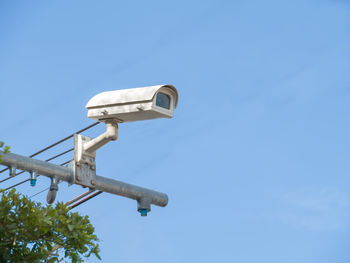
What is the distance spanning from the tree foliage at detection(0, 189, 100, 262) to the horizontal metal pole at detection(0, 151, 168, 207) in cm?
79

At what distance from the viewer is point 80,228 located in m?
10.2

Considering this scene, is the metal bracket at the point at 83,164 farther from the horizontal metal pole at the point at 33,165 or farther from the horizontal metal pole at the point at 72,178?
the horizontal metal pole at the point at 33,165

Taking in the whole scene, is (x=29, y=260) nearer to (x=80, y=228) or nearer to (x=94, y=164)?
(x=80, y=228)

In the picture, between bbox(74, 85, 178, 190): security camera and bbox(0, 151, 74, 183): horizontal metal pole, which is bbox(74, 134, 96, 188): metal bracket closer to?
bbox(74, 85, 178, 190): security camera

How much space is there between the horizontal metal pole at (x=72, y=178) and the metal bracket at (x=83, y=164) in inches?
3.3

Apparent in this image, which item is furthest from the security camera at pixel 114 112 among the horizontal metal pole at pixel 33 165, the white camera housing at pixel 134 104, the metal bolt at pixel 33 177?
the metal bolt at pixel 33 177

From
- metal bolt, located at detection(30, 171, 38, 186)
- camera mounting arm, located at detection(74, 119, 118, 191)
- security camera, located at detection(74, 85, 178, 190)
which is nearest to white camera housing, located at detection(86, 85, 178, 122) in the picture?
security camera, located at detection(74, 85, 178, 190)

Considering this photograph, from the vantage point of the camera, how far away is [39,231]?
998 centimetres

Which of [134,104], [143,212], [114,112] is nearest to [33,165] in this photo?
[114,112]

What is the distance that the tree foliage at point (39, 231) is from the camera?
9906 millimetres

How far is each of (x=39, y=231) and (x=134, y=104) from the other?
2423 mm

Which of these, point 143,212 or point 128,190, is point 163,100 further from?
point 143,212

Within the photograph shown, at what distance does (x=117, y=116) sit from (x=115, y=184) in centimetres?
101

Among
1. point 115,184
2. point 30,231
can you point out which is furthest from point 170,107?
point 30,231
